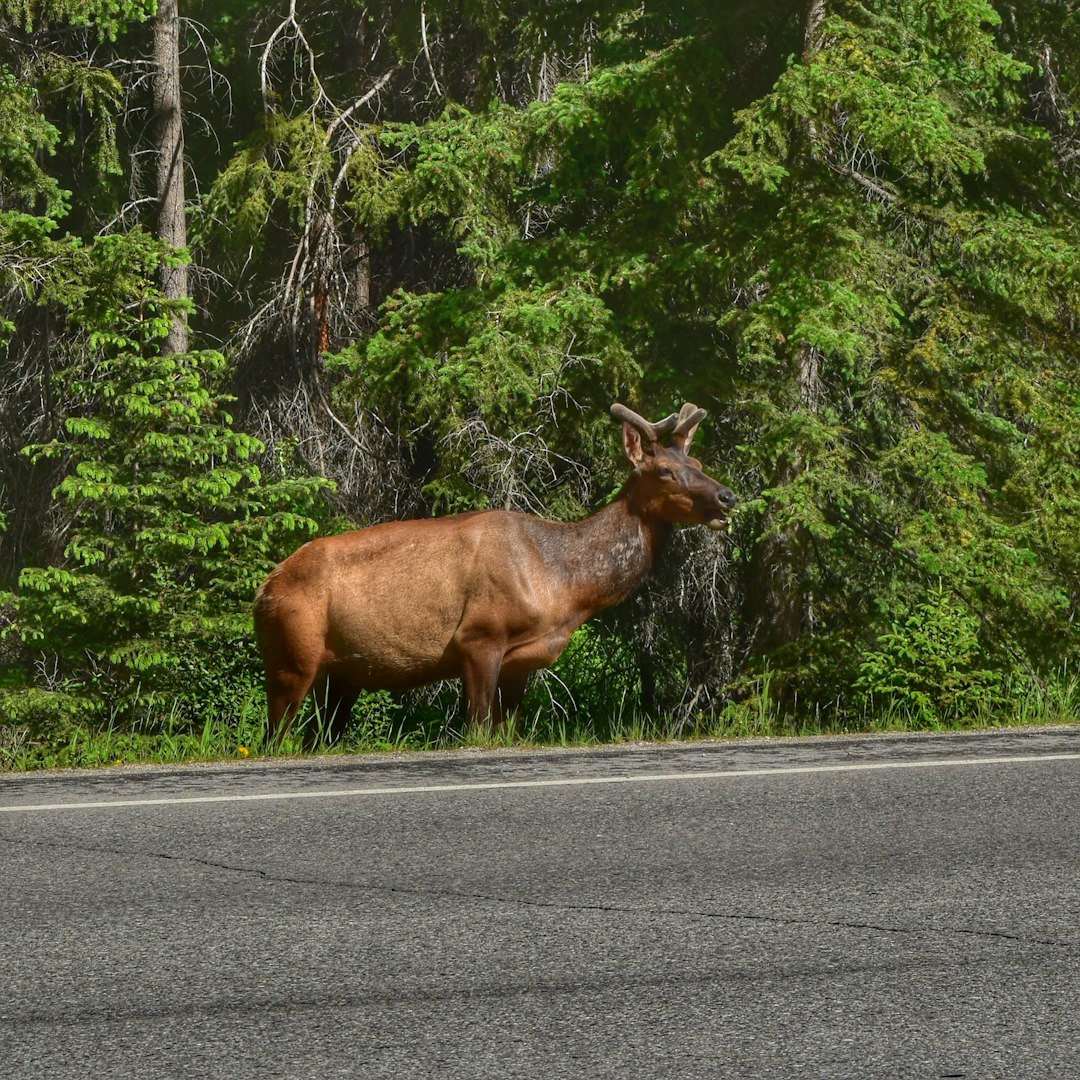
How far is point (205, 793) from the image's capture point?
8539 millimetres

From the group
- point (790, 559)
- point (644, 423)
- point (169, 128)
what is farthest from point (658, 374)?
point (169, 128)

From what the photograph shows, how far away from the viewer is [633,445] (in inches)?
472

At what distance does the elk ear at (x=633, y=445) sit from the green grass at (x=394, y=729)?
1862 mm

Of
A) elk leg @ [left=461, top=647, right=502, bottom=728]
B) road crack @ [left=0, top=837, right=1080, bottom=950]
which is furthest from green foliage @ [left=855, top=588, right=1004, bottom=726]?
road crack @ [left=0, top=837, right=1080, bottom=950]

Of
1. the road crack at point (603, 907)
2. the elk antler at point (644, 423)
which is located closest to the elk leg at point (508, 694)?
the elk antler at point (644, 423)

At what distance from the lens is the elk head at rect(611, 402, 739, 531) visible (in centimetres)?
1186

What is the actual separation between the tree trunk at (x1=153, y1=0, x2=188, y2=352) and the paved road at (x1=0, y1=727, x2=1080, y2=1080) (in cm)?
1092

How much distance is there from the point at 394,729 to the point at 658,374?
3.74 meters

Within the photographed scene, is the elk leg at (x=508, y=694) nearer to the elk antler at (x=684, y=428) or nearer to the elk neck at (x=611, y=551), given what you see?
the elk neck at (x=611, y=551)

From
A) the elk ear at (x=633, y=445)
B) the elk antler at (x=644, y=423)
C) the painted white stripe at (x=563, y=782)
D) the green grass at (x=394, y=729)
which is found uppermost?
the elk antler at (x=644, y=423)

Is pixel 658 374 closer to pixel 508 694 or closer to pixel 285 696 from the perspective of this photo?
pixel 508 694

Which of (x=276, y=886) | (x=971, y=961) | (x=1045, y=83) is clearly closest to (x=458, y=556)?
(x=276, y=886)

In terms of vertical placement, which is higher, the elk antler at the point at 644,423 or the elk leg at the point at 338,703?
the elk antler at the point at 644,423

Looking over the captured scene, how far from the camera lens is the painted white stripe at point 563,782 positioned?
27.1 feet
